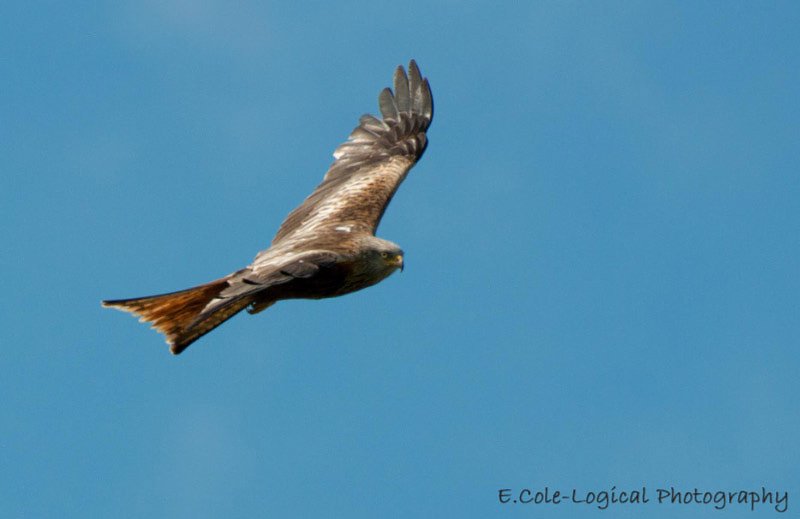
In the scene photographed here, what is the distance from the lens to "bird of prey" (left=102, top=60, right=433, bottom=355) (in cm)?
1184

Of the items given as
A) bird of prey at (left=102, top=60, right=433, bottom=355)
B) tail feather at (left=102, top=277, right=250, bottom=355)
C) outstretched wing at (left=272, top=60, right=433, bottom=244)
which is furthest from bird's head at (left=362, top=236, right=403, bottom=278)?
tail feather at (left=102, top=277, right=250, bottom=355)

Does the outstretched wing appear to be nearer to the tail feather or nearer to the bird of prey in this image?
the bird of prey

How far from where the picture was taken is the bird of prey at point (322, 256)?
38.8 feet

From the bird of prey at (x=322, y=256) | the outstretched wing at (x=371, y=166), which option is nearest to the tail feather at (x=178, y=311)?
the bird of prey at (x=322, y=256)

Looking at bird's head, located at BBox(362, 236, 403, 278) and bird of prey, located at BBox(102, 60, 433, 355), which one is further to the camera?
bird's head, located at BBox(362, 236, 403, 278)

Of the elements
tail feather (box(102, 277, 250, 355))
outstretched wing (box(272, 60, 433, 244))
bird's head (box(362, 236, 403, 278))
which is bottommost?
tail feather (box(102, 277, 250, 355))

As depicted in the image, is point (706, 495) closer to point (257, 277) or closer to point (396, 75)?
point (257, 277)

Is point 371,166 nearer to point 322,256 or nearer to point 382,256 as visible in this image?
point 382,256

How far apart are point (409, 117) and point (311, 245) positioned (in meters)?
4.10

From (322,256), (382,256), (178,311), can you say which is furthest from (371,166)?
(178,311)

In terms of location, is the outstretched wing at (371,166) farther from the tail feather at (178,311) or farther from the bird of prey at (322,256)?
the tail feather at (178,311)

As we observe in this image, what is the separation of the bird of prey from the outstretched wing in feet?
0.04

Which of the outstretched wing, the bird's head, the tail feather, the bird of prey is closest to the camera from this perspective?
the bird of prey

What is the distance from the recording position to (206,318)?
11.0 m
